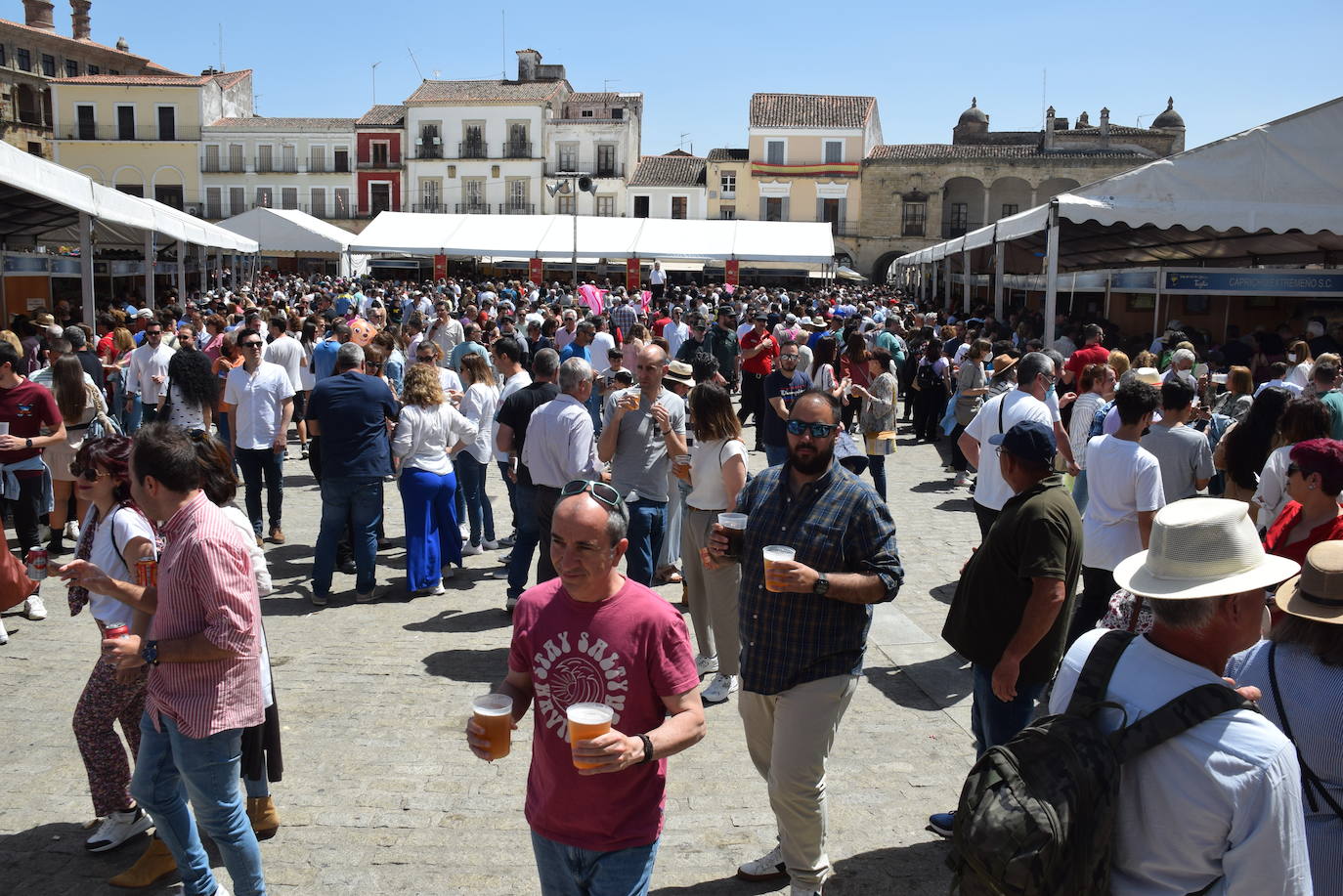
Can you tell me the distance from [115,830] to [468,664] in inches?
82.6

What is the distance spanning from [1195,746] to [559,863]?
4.75 feet

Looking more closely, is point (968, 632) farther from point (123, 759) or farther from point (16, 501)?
point (16, 501)

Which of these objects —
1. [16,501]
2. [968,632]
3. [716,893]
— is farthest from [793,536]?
[16,501]

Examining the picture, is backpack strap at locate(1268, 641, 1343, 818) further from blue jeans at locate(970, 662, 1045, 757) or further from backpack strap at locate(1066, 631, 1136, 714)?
blue jeans at locate(970, 662, 1045, 757)

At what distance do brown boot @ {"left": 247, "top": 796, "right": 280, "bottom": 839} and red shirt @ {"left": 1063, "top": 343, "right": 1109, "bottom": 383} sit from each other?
816cm

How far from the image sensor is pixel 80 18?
194 feet

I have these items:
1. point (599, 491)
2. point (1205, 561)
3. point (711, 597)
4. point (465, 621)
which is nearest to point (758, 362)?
point (465, 621)

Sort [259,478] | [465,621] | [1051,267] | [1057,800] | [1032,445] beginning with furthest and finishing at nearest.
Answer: [1051,267], [259,478], [465,621], [1032,445], [1057,800]

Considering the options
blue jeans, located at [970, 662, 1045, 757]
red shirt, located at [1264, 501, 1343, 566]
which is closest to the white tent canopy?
red shirt, located at [1264, 501, 1343, 566]

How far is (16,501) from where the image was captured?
723 centimetres

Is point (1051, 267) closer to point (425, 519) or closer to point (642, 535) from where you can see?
point (642, 535)

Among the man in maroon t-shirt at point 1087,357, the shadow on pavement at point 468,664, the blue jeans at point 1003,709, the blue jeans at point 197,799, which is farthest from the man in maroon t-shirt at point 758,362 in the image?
the blue jeans at point 197,799

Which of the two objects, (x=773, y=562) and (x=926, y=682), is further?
(x=926, y=682)

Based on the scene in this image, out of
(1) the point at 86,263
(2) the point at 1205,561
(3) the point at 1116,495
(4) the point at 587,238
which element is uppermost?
(4) the point at 587,238
